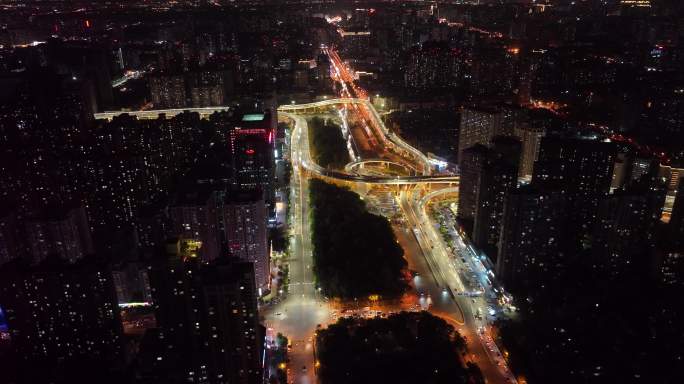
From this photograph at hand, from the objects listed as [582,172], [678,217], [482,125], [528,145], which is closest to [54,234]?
[582,172]

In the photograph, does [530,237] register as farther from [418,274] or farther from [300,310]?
[300,310]

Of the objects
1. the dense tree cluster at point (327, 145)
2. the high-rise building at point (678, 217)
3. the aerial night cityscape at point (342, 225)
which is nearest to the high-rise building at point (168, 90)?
the aerial night cityscape at point (342, 225)

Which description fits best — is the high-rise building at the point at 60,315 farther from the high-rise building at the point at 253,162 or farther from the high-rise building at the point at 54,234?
the high-rise building at the point at 253,162

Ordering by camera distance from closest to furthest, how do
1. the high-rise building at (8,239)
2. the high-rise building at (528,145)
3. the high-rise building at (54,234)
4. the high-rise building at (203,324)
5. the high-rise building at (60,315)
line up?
1. the high-rise building at (203,324)
2. the high-rise building at (60,315)
3. the high-rise building at (54,234)
4. the high-rise building at (8,239)
5. the high-rise building at (528,145)

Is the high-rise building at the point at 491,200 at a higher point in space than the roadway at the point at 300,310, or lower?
higher

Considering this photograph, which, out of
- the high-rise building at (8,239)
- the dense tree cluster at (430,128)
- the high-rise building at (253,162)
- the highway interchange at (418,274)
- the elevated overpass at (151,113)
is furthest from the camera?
the elevated overpass at (151,113)

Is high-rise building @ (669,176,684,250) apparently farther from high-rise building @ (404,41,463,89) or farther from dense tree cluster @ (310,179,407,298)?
high-rise building @ (404,41,463,89)

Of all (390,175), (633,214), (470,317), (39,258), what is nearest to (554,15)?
(390,175)
